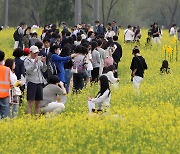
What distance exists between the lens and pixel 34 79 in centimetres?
1836

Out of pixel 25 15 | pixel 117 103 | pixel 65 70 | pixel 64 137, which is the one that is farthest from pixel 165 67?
pixel 25 15

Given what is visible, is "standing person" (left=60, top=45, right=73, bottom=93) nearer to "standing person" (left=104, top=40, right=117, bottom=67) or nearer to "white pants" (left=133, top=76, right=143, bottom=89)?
"white pants" (left=133, top=76, right=143, bottom=89)

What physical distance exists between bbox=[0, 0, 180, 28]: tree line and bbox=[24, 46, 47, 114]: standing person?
5323 centimetres

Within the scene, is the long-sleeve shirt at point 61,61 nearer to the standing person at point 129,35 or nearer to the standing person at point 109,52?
the standing person at point 109,52

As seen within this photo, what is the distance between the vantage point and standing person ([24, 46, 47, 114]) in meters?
18.1

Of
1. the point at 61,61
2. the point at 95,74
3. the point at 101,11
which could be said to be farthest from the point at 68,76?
the point at 101,11

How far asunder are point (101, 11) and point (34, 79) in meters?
82.0

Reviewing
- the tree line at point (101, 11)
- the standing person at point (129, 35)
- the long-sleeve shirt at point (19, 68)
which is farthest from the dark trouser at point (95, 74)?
the tree line at point (101, 11)

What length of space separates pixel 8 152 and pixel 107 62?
12.8 metres

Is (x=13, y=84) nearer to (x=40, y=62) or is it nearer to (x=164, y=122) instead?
(x=40, y=62)

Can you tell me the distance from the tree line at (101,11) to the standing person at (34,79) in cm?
5323

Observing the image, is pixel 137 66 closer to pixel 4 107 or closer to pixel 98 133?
pixel 4 107

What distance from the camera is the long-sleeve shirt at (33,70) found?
1825cm

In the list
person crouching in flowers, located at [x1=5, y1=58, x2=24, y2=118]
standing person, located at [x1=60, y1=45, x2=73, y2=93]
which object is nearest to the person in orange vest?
person crouching in flowers, located at [x1=5, y1=58, x2=24, y2=118]
